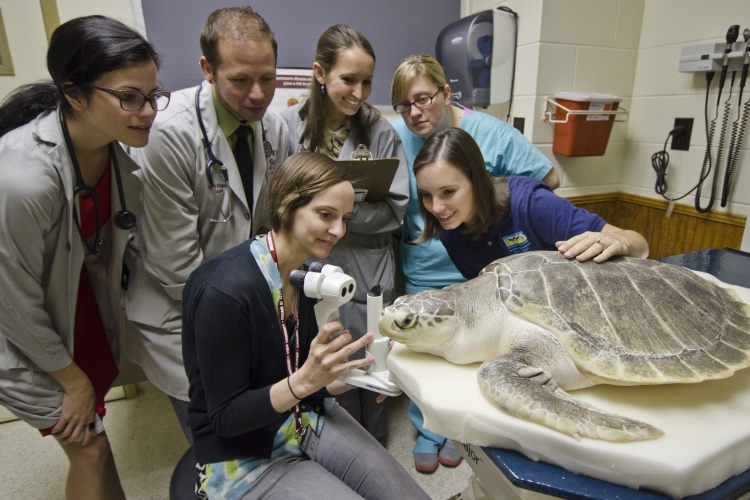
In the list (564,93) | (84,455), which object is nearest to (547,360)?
(84,455)

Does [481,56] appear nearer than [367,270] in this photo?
No

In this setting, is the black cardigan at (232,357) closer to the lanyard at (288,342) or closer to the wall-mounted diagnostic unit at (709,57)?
the lanyard at (288,342)

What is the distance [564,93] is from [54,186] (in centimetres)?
231

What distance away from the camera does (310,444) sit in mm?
1066

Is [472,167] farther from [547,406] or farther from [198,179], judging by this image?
[198,179]

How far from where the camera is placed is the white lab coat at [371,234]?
166 centimetres

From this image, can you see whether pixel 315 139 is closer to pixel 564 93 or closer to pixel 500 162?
pixel 500 162

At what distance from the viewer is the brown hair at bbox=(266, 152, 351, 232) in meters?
0.98

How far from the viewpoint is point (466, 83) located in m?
2.47

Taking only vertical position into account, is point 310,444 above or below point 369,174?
→ below

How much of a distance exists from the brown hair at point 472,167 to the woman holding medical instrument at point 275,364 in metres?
0.34

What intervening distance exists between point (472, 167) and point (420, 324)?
54 centimetres

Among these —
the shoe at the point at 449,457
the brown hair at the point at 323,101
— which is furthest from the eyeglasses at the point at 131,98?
the shoe at the point at 449,457

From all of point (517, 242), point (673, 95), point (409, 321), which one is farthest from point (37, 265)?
point (673, 95)
